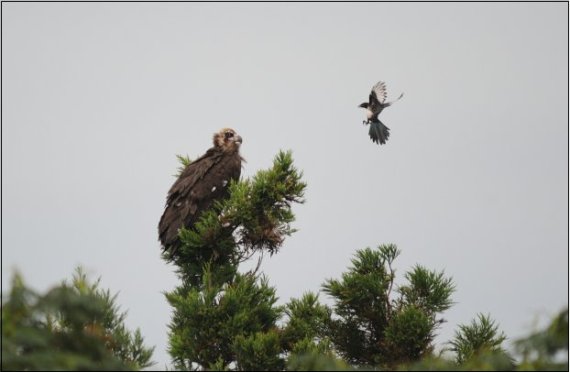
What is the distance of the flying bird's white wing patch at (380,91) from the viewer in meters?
18.7

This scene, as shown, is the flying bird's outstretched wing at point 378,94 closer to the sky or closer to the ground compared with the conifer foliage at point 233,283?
closer to the sky

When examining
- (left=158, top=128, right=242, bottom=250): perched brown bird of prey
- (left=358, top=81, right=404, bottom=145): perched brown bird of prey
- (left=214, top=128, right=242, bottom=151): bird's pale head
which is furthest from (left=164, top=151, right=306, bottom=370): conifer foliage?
(left=358, top=81, right=404, bottom=145): perched brown bird of prey

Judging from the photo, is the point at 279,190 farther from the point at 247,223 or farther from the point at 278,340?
the point at 278,340

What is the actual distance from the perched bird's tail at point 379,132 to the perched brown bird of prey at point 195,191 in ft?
14.8

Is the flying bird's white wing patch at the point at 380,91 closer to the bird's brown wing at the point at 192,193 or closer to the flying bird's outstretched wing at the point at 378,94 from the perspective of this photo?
the flying bird's outstretched wing at the point at 378,94

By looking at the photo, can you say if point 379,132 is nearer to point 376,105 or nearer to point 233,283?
point 376,105

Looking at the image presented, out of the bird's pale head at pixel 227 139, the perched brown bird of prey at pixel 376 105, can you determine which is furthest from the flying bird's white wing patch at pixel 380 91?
the bird's pale head at pixel 227 139

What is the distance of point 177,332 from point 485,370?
19.1ft

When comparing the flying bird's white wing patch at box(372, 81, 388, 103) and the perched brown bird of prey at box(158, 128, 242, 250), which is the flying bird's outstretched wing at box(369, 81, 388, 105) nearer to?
the flying bird's white wing patch at box(372, 81, 388, 103)

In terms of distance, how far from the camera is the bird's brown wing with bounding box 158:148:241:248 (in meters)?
13.5

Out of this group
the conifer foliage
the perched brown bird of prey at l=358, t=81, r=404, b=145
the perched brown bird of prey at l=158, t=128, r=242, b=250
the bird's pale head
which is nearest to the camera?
the conifer foliage

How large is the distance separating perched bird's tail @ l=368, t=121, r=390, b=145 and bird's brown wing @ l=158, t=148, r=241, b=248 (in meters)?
4.88

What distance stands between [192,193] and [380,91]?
602 cm

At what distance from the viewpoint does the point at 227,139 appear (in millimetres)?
16031
